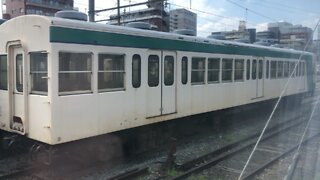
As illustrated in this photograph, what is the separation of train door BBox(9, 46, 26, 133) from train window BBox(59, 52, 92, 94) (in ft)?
3.66

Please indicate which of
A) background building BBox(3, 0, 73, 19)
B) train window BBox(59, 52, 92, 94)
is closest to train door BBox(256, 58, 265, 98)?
train window BBox(59, 52, 92, 94)

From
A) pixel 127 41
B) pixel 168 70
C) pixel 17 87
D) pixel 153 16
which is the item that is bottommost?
pixel 17 87

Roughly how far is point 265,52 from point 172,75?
6.52 metres

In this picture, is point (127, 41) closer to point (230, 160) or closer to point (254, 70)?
point (230, 160)

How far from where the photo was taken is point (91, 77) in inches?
288

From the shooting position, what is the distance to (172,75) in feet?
31.4

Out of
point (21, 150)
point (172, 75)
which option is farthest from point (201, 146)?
point (21, 150)

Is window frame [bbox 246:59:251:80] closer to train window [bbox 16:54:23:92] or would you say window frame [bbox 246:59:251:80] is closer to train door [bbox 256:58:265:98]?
train door [bbox 256:58:265:98]

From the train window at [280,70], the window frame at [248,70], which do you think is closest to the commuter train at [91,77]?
the window frame at [248,70]

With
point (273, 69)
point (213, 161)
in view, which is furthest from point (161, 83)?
point (273, 69)

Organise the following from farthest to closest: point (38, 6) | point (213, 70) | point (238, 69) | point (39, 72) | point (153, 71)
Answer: point (38, 6)
point (238, 69)
point (213, 70)
point (153, 71)
point (39, 72)

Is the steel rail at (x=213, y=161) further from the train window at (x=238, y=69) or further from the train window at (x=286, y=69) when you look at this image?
the train window at (x=286, y=69)

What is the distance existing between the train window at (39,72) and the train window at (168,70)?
3317 mm

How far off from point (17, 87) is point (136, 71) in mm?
2561
